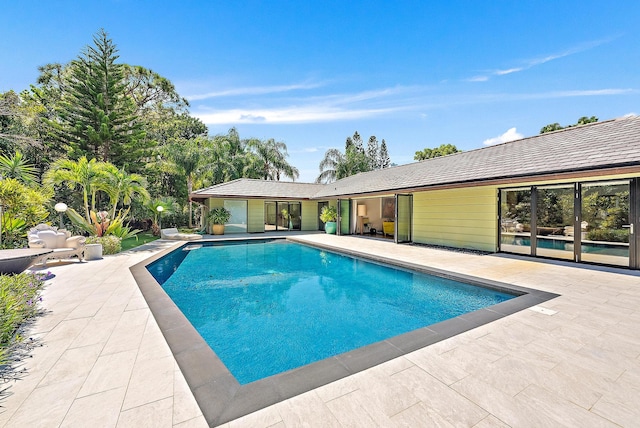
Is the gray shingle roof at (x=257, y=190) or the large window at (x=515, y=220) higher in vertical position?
the gray shingle roof at (x=257, y=190)

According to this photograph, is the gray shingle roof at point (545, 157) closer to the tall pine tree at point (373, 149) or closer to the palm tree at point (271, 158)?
the palm tree at point (271, 158)

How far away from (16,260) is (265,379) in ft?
16.8

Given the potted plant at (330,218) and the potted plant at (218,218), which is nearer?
the potted plant at (218,218)

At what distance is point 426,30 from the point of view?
9.88 m

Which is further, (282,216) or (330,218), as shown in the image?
(282,216)

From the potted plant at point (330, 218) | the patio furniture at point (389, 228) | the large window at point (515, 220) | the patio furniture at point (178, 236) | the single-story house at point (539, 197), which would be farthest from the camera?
the potted plant at point (330, 218)

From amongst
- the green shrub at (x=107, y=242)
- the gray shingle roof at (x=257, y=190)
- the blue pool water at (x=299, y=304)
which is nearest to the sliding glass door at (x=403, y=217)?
the blue pool water at (x=299, y=304)

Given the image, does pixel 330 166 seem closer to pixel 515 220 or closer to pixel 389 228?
pixel 389 228

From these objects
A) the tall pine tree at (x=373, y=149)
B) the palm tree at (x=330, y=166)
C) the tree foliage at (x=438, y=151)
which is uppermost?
the tall pine tree at (x=373, y=149)

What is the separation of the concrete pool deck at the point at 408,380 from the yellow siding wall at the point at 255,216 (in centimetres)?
1180

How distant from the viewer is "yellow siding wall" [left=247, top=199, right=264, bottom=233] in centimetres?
1564

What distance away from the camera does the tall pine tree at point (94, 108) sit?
47.8 feet

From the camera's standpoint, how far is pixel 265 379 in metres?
2.33

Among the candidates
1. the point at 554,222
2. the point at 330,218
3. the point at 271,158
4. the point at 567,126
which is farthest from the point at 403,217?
the point at 567,126
